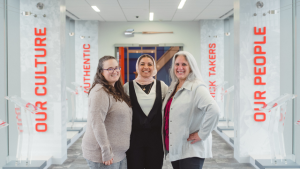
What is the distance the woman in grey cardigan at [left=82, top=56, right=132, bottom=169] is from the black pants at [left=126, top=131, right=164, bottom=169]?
0.13 m

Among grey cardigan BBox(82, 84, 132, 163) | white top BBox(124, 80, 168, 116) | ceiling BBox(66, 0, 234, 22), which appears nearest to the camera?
grey cardigan BBox(82, 84, 132, 163)

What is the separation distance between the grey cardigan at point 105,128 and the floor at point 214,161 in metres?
2.18

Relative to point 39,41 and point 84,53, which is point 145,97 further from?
point 84,53

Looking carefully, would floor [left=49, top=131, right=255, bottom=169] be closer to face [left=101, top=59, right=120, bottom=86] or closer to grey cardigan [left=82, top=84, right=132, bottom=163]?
grey cardigan [left=82, top=84, right=132, bottom=163]

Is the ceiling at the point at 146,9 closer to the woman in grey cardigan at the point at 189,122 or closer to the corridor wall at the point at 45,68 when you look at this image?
the corridor wall at the point at 45,68

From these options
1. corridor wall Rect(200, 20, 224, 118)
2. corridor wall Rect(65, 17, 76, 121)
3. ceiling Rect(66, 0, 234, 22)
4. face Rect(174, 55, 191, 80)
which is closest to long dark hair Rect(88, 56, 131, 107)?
face Rect(174, 55, 191, 80)

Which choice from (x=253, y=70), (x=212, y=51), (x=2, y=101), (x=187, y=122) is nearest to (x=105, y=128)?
(x=187, y=122)

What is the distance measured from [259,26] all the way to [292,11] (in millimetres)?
473

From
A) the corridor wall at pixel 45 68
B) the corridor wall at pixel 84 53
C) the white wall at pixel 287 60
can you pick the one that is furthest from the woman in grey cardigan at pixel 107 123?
the corridor wall at pixel 84 53

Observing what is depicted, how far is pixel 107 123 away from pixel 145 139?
407 millimetres

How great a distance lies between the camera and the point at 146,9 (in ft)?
18.7

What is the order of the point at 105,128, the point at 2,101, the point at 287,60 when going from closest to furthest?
the point at 105,128 < the point at 2,101 < the point at 287,60

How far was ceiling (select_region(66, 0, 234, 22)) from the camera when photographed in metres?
5.06

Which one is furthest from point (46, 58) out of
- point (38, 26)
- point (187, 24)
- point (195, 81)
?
point (187, 24)
